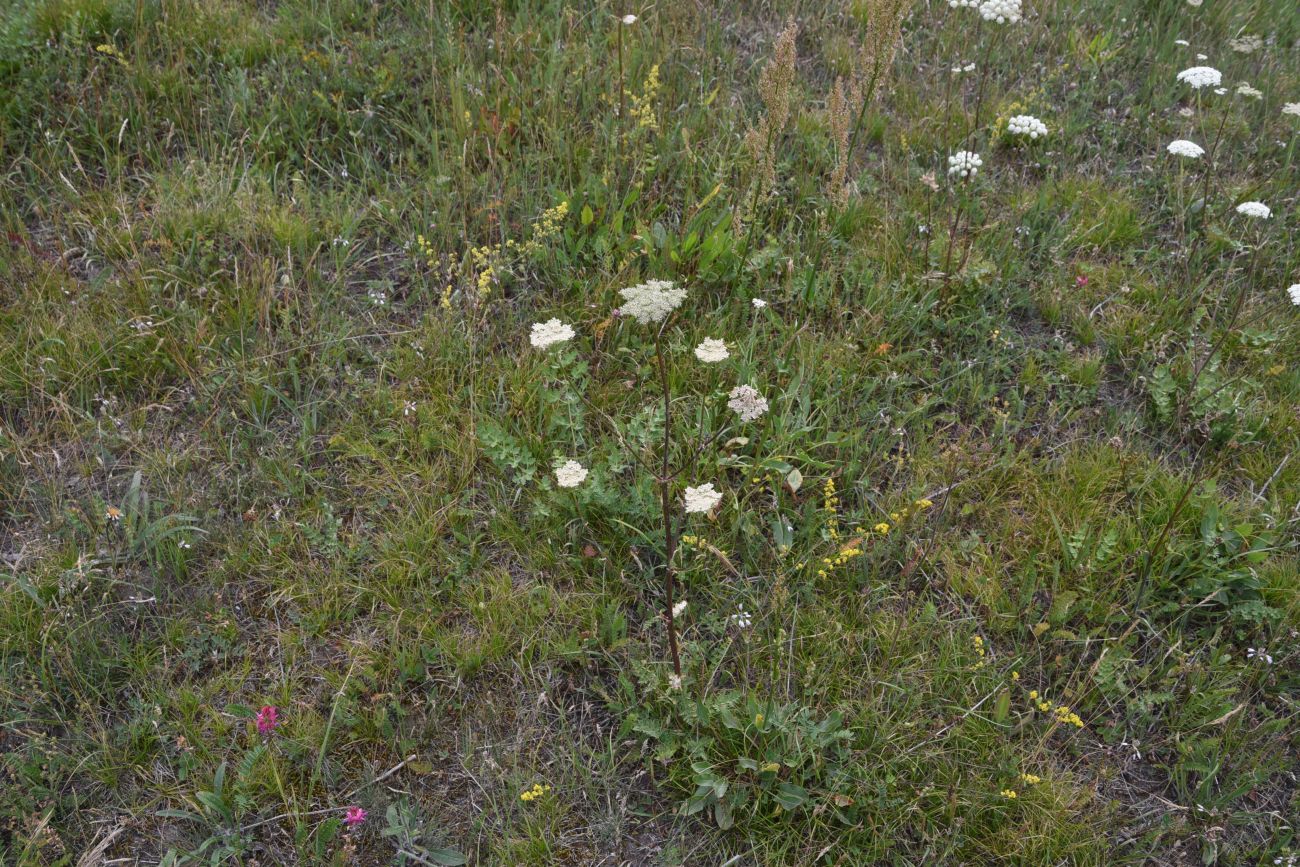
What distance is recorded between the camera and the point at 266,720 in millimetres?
2523

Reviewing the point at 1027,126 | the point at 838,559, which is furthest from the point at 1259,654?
the point at 1027,126

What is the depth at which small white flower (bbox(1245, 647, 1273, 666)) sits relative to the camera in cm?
273

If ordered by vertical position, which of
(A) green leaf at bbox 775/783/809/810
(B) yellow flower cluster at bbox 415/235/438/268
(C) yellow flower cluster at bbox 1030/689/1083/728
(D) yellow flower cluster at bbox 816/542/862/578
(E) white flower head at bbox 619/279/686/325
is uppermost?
(E) white flower head at bbox 619/279/686/325

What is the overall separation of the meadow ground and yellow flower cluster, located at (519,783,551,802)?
0.05 meters

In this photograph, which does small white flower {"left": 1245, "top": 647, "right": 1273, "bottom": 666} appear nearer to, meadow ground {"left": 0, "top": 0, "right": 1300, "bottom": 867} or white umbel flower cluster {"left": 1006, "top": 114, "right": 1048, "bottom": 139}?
meadow ground {"left": 0, "top": 0, "right": 1300, "bottom": 867}

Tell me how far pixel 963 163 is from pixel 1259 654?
2284 mm

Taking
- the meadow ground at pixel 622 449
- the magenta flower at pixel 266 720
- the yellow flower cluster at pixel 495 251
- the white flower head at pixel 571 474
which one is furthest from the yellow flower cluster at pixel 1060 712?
the yellow flower cluster at pixel 495 251

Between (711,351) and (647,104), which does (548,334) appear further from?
(647,104)

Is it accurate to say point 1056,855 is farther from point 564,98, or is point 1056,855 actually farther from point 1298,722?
point 564,98

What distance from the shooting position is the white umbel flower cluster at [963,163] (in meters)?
3.84

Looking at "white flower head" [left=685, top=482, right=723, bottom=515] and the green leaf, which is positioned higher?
"white flower head" [left=685, top=482, right=723, bottom=515]

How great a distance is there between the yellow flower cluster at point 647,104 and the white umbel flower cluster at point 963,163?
1.35 meters

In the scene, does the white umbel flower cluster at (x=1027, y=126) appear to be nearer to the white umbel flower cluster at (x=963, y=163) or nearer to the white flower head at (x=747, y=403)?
the white umbel flower cluster at (x=963, y=163)

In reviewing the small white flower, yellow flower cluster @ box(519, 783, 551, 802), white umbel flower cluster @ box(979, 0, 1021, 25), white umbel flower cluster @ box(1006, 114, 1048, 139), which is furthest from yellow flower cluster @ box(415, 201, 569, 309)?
the small white flower
